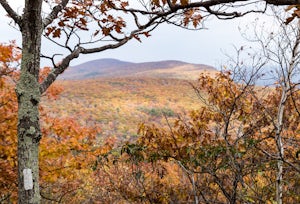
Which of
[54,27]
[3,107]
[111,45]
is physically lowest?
[3,107]

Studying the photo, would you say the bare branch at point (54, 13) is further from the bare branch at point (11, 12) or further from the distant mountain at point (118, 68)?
the distant mountain at point (118, 68)

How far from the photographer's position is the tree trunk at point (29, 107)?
9.78ft

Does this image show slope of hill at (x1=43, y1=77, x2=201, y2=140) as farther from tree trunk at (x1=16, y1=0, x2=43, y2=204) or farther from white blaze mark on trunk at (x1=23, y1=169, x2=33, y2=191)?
white blaze mark on trunk at (x1=23, y1=169, x2=33, y2=191)

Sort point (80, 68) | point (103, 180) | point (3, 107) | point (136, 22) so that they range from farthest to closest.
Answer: point (80, 68) → point (103, 180) → point (3, 107) → point (136, 22)

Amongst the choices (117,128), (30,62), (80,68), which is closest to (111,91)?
(117,128)

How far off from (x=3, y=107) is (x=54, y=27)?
335 centimetres

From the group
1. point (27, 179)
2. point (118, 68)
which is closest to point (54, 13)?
point (27, 179)

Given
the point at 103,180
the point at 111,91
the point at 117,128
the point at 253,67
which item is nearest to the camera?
the point at 253,67

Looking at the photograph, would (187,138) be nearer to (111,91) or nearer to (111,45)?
A: (111,45)

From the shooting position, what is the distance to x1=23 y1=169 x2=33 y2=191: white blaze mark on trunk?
117 inches

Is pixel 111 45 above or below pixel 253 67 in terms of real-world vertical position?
above

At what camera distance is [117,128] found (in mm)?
31438

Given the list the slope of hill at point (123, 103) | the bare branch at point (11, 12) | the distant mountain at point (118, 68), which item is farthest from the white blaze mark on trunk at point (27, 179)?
the distant mountain at point (118, 68)

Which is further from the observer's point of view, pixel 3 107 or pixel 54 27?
pixel 3 107
